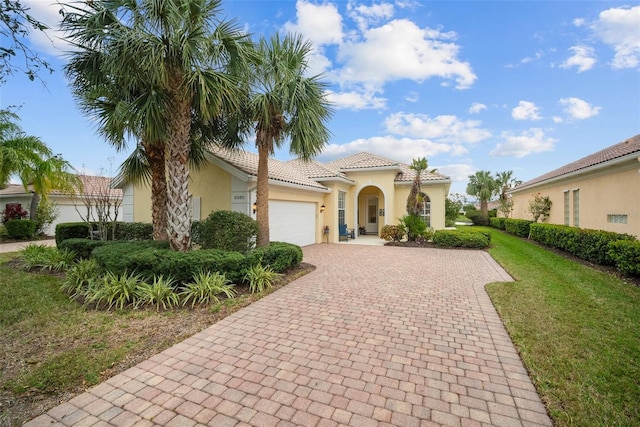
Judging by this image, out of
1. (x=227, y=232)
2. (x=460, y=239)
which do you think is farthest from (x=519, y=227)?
(x=227, y=232)

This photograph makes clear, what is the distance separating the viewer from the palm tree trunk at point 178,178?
305 inches

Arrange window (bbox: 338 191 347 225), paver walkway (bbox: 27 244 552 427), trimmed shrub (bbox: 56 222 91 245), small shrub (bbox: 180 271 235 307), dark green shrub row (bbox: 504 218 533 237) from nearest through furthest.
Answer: paver walkway (bbox: 27 244 552 427)
small shrub (bbox: 180 271 235 307)
trimmed shrub (bbox: 56 222 91 245)
window (bbox: 338 191 347 225)
dark green shrub row (bbox: 504 218 533 237)

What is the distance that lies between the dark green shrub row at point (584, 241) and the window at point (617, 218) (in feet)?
3.26

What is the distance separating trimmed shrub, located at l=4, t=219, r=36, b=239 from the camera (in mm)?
18406

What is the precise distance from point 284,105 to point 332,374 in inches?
311

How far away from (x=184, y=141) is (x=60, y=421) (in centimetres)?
667

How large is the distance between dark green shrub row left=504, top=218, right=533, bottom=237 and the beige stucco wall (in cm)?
252

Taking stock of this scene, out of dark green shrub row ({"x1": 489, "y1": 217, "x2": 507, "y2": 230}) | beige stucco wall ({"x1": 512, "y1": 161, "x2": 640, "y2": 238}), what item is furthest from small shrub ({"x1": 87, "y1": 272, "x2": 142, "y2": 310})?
dark green shrub row ({"x1": 489, "y1": 217, "x2": 507, "y2": 230})

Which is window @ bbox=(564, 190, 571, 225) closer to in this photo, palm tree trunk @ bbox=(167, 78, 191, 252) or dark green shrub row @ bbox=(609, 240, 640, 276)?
dark green shrub row @ bbox=(609, 240, 640, 276)

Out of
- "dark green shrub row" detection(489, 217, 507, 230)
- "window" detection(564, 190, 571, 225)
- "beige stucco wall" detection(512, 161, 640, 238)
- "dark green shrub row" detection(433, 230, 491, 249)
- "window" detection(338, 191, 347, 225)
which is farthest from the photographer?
"dark green shrub row" detection(489, 217, 507, 230)

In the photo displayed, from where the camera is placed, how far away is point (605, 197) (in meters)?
12.2

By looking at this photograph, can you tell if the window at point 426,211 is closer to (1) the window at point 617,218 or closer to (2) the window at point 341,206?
(2) the window at point 341,206

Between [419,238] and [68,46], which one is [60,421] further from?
[419,238]

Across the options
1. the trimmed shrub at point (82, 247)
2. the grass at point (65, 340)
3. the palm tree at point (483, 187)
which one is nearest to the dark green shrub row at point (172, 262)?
the grass at point (65, 340)
